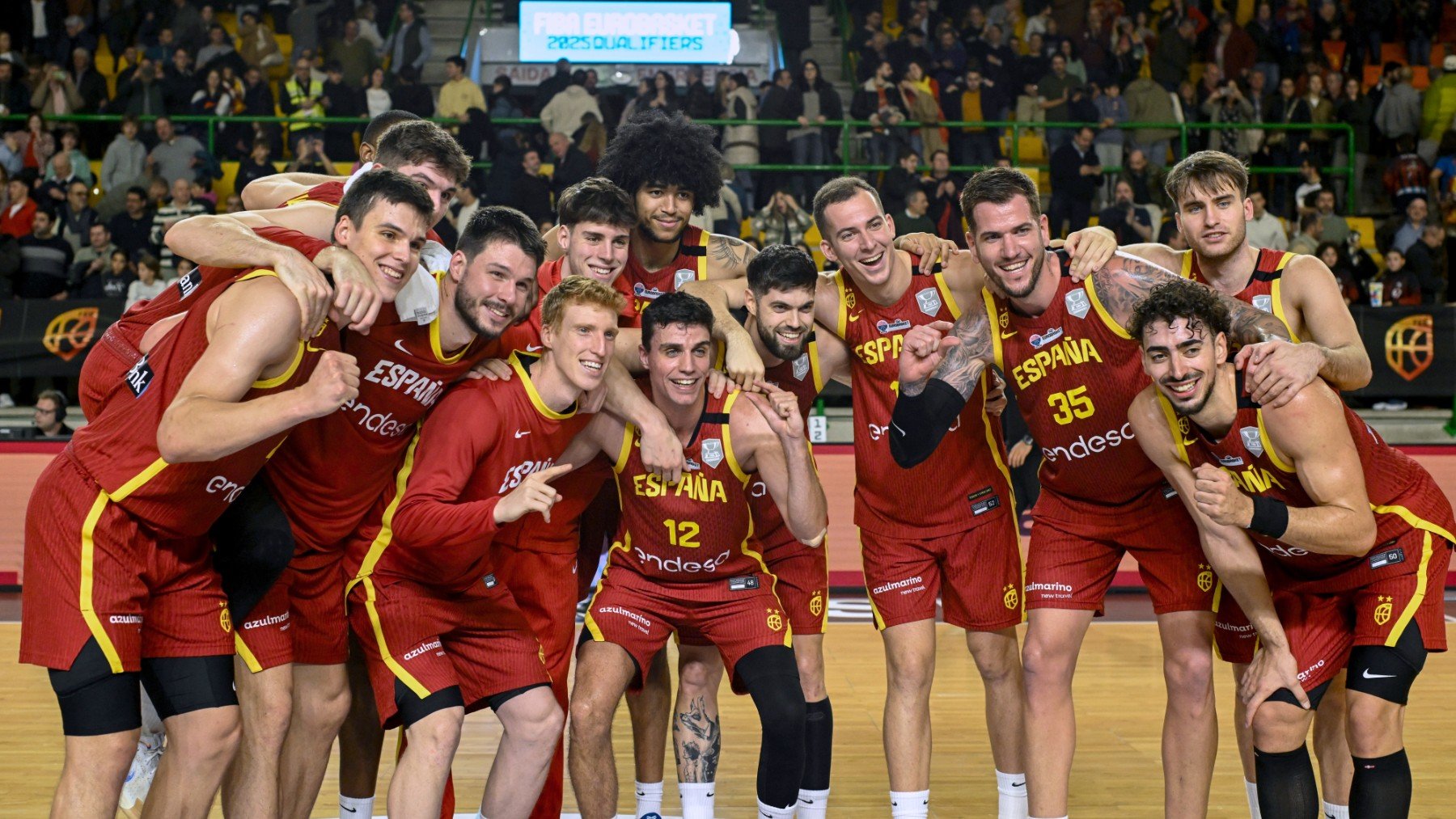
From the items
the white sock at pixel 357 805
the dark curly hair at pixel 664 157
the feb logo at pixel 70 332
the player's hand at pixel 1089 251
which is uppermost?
the dark curly hair at pixel 664 157

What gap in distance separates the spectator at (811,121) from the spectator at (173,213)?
704 cm

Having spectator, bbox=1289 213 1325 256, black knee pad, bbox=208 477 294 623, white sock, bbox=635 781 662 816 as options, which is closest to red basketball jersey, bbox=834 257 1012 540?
white sock, bbox=635 781 662 816

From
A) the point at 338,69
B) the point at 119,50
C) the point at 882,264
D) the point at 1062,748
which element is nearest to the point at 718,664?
the point at 1062,748

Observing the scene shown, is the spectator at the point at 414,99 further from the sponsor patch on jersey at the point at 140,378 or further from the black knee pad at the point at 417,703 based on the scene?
the black knee pad at the point at 417,703

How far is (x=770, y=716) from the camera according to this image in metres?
5.00

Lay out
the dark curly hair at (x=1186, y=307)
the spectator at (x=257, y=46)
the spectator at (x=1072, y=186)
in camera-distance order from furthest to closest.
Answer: the spectator at (x=257, y=46) → the spectator at (x=1072, y=186) → the dark curly hair at (x=1186, y=307)

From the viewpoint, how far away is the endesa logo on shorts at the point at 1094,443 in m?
5.27

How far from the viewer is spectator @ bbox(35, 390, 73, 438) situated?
39.6ft

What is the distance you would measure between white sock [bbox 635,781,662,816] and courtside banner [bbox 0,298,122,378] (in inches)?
375

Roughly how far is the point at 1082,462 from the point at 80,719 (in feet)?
12.4

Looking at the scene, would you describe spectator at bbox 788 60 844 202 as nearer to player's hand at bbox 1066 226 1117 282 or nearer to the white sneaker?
player's hand at bbox 1066 226 1117 282

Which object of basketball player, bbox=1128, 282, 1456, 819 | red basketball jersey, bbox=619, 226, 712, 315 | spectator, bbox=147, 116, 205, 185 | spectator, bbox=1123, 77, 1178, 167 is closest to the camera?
basketball player, bbox=1128, 282, 1456, 819

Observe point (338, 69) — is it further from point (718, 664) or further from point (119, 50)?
point (718, 664)

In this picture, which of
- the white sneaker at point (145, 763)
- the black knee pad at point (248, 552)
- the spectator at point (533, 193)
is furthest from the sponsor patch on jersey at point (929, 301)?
the spectator at point (533, 193)
